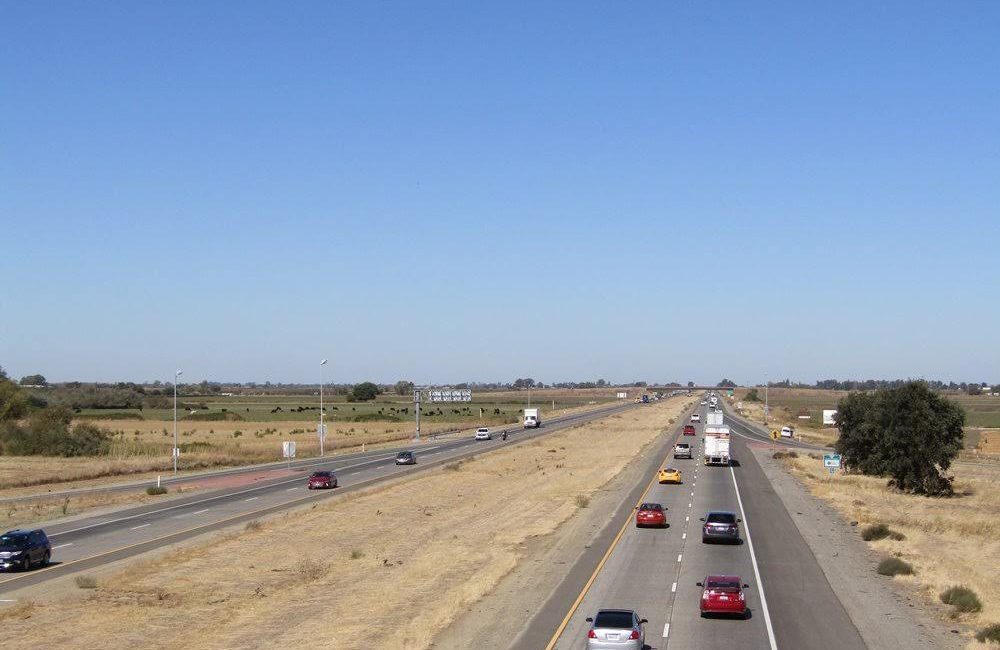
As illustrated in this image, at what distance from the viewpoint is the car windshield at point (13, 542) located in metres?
36.9

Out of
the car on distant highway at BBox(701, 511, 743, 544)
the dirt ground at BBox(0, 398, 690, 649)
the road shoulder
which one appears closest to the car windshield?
the dirt ground at BBox(0, 398, 690, 649)

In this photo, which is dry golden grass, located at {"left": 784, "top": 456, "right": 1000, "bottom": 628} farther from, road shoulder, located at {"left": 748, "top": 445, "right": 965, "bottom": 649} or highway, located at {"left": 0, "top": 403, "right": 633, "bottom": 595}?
highway, located at {"left": 0, "top": 403, "right": 633, "bottom": 595}

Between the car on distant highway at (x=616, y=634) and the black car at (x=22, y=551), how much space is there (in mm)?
24411

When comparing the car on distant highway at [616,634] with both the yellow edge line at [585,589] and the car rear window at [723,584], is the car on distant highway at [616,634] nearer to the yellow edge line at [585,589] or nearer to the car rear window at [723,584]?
the yellow edge line at [585,589]

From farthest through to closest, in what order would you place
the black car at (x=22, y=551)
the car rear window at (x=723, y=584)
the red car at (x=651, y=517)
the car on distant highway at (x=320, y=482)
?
the car on distant highway at (x=320, y=482) < the red car at (x=651, y=517) < the black car at (x=22, y=551) < the car rear window at (x=723, y=584)

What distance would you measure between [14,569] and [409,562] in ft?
48.9

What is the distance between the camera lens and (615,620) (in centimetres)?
2295

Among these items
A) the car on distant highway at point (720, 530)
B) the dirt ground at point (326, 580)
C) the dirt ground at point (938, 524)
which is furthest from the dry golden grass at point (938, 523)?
the dirt ground at point (326, 580)

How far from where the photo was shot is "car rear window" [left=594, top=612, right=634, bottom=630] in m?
22.7

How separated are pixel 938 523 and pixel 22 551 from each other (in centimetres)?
4483

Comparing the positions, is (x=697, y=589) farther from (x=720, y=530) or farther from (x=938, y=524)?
(x=938, y=524)

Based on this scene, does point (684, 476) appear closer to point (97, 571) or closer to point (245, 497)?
point (245, 497)

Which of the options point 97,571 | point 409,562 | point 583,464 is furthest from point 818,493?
point 97,571

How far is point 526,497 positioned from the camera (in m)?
63.5
